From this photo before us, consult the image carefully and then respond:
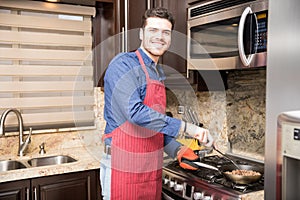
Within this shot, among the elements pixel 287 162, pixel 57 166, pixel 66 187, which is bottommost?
pixel 66 187

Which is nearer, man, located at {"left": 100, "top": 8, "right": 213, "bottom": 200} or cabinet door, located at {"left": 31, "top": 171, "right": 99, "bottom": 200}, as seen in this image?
man, located at {"left": 100, "top": 8, "right": 213, "bottom": 200}

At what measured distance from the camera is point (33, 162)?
2.30 m

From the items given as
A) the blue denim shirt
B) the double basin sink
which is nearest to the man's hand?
the blue denim shirt

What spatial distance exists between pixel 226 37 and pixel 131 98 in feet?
2.24

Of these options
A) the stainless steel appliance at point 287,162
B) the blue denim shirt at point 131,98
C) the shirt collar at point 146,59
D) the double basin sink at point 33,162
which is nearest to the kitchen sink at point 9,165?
the double basin sink at point 33,162

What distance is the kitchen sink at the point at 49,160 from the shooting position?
7.55 feet

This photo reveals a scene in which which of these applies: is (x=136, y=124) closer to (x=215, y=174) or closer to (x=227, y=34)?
(x=215, y=174)

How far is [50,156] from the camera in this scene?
2.39 meters

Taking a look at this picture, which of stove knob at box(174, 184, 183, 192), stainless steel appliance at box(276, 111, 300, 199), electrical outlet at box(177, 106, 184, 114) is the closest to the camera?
stainless steel appliance at box(276, 111, 300, 199)

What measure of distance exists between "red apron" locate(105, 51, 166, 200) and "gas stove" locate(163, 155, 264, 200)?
21cm

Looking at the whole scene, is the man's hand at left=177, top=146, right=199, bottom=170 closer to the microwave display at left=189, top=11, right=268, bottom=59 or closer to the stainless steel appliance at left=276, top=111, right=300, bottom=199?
the microwave display at left=189, top=11, right=268, bottom=59

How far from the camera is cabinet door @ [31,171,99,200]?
196 cm

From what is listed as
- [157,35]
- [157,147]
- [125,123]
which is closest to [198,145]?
[157,147]

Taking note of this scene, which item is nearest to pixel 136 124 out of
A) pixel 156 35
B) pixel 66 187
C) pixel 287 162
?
pixel 156 35
